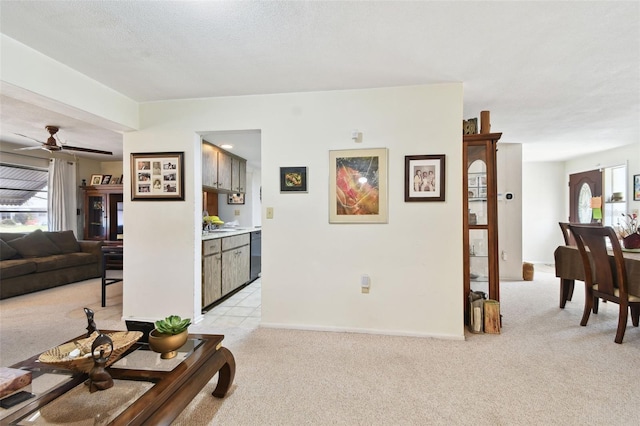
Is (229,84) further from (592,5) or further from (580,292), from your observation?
(580,292)

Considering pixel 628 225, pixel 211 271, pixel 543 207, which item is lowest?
pixel 211 271

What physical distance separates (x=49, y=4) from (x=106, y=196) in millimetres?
5345

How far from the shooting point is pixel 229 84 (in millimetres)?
2736

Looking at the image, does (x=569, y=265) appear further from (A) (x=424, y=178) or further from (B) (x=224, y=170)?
(B) (x=224, y=170)

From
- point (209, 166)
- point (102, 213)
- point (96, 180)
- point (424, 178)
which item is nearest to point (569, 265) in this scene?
point (424, 178)

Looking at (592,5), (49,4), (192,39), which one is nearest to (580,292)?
(592,5)

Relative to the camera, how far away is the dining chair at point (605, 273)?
8.58 ft

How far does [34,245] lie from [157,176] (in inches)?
129

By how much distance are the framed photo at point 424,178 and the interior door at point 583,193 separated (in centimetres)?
507

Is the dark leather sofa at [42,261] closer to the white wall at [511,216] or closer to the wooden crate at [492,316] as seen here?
the wooden crate at [492,316]

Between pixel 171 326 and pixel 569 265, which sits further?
pixel 569 265

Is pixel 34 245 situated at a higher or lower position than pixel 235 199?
lower

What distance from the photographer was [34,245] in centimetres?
470

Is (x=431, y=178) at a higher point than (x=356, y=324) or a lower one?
higher
